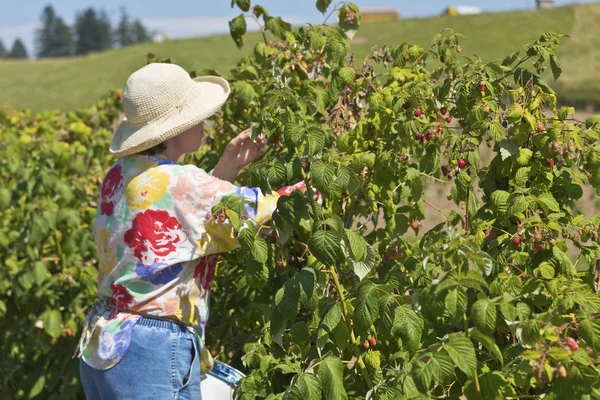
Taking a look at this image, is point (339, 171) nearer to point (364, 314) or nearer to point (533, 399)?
point (364, 314)

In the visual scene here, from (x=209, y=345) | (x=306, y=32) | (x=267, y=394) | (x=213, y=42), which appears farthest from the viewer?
(x=213, y=42)

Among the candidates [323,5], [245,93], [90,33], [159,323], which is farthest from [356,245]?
[90,33]

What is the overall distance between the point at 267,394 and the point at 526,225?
93 centimetres

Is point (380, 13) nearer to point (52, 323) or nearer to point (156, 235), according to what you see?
point (52, 323)

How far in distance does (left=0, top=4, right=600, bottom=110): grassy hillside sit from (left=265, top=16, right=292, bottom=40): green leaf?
27.6 metres

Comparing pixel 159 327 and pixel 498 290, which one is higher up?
pixel 498 290

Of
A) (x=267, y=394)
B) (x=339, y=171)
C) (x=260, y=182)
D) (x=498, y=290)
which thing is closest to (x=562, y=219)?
(x=498, y=290)

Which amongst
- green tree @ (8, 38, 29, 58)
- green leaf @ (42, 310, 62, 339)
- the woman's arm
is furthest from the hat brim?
green tree @ (8, 38, 29, 58)

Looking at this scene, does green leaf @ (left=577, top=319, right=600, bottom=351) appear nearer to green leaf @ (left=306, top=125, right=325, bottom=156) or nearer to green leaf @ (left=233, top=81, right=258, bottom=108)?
green leaf @ (left=306, top=125, right=325, bottom=156)

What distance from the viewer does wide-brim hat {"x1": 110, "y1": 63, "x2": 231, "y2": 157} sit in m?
2.44

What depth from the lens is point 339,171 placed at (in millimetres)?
2199

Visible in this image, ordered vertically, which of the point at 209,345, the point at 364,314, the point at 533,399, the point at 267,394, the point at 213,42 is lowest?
the point at 213,42

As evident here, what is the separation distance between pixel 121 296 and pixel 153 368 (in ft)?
0.77

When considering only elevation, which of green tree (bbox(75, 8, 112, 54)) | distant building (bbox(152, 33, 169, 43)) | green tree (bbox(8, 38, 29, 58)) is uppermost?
distant building (bbox(152, 33, 169, 43))
